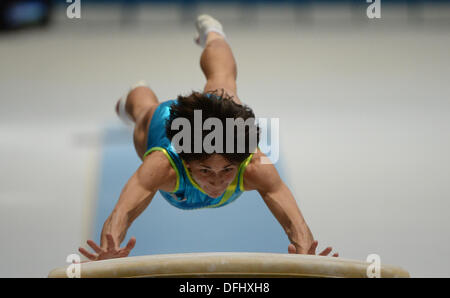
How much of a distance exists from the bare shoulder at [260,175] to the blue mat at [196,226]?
43cm

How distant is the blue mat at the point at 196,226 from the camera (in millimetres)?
1957

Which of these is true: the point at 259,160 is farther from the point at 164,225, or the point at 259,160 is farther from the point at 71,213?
the point at 71,213

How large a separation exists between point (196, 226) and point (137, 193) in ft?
2.26

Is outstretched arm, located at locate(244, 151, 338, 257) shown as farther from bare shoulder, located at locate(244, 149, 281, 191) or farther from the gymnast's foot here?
the gymnast's foot

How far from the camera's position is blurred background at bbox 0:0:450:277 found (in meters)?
2.05

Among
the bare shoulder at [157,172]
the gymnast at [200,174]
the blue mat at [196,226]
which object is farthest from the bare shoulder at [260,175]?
the blue mat at [196,226]

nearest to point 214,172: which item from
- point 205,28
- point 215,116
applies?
point 215,116

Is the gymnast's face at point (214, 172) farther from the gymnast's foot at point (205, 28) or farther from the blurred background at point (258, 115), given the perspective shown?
the gymnast's foot at point (205, 28)

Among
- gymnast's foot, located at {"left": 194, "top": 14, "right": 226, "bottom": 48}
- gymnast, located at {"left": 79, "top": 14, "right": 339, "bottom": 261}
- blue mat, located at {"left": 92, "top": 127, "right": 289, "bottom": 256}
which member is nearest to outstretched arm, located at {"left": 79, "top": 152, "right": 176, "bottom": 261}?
gymnast, located at {"left": 79, "top": 14, "right": 339, "bottom": 261}

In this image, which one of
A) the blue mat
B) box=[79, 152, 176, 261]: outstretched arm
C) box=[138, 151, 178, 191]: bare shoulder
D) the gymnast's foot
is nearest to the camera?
box=[79, 152, 176, 261]: outstretched arm

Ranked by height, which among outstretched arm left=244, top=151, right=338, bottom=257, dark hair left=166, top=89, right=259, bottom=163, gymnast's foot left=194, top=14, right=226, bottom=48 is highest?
gymnast's foot left=194, top=14, right=226, bottom=48

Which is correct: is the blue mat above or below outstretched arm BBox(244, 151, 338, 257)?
below
